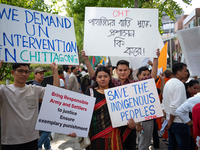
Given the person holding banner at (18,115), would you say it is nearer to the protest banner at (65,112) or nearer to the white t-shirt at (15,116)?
the white t-shirt at (15,116)

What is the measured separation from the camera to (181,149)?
347 cm

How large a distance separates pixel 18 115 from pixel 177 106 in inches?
98.1

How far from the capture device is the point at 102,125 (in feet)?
8.89

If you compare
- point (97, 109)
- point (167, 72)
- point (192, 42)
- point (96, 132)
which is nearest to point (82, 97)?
point (97, 109)

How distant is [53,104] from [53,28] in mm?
1232

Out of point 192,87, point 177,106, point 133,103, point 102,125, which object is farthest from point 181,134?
point 102,125

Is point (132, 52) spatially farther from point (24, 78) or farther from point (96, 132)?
point (24, 78)

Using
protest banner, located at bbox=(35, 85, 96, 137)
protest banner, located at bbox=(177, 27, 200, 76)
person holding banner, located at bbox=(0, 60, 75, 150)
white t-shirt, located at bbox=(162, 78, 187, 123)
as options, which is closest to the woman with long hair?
protest banner, located at bbox=(177, 27, 200, 76)

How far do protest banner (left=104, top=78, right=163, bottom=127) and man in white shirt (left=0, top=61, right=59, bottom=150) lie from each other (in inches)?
42.3

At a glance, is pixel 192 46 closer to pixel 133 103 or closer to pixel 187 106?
pixel 187 106

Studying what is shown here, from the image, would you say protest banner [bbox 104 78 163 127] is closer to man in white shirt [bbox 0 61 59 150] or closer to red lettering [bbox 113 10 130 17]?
man in white shirt [bbox 0 61 59 150]

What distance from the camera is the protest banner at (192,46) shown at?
3.80 metres

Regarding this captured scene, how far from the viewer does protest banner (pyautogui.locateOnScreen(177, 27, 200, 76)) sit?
150 inches

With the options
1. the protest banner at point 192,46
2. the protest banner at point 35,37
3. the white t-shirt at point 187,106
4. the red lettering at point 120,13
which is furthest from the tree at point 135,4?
the white t-shirt at point 187,106
